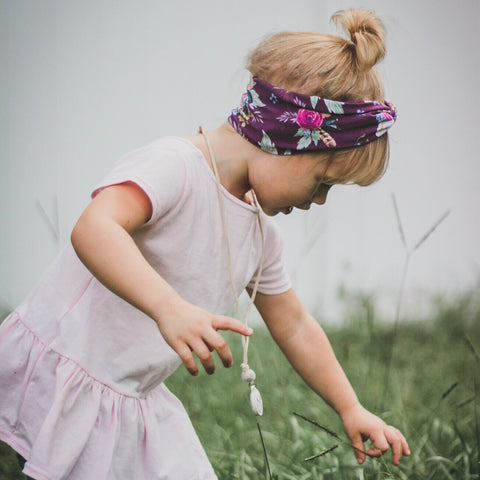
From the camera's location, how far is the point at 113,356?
4.85ft

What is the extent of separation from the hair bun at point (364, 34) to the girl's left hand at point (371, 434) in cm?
72

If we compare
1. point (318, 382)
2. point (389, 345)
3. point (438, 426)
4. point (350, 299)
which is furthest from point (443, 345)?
point (318, 382)

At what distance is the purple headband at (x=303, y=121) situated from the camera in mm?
1432

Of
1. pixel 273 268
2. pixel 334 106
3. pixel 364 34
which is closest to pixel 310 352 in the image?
pixel 273 268

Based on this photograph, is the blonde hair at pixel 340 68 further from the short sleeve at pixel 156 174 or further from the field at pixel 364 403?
the field at pixel 364 403

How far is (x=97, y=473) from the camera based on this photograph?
57.2 inches

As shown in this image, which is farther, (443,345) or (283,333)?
(443,345)

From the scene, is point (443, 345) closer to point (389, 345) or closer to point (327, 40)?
point (389, 345)

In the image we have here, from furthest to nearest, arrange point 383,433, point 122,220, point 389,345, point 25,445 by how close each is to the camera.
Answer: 1. point 389,345
2. point 383,433
3. point 25,445
4. point 122,220

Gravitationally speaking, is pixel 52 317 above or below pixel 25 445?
above

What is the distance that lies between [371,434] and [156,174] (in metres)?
0.73

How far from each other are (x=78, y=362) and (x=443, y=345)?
5.51 ft

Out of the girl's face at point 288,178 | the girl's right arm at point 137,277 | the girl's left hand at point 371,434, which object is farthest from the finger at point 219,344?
the girl's left hand at point 371,434

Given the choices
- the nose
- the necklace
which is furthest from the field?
the nose
